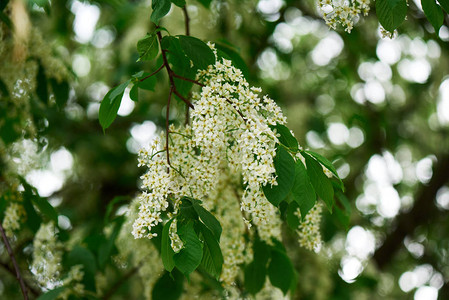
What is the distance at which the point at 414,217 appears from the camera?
6137 millimetres

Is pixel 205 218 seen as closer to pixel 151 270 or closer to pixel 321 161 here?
pixel 321 161

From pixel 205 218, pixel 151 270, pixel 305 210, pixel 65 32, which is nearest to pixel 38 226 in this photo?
pixel 151 270

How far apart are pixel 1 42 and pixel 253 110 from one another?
189 centimetres

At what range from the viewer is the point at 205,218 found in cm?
188

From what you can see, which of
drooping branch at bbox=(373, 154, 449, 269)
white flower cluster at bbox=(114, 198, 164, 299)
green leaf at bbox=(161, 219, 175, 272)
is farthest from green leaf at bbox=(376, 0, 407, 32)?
drooping branch at bbox=(373, 154, 449, 269)

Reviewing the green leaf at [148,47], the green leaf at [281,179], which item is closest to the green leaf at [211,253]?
the green leaf at [281,179]

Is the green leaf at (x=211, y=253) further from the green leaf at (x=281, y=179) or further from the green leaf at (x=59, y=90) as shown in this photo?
the green leaf at (x=59, y=90)

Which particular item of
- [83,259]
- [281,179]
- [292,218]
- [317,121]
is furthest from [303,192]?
[317,121]

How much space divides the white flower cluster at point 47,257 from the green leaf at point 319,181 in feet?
5.98

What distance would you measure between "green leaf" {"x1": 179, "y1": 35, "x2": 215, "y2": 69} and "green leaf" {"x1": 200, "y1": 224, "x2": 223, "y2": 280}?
25.2 inches

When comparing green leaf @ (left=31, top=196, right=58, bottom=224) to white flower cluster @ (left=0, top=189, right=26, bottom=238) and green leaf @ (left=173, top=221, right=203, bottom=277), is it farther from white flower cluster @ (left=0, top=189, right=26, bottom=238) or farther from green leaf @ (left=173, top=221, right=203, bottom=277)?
green leaf @ (left=173, top=221, right=203, bottom=277)

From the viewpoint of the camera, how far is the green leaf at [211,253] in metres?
1.93

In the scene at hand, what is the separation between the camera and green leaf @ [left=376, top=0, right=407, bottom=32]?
1904 millimetres

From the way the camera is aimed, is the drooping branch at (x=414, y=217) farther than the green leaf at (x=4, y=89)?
Yes
